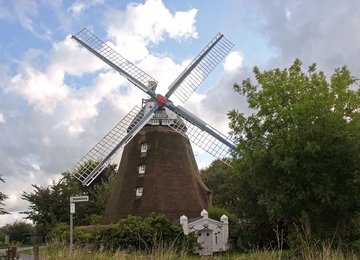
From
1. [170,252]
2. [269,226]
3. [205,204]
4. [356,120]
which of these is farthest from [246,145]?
[170,252]

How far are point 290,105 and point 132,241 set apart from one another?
12646 millimetres

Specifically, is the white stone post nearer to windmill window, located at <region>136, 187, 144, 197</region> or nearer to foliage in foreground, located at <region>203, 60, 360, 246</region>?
windmill window, located at <region>136, 187, 144, 197</region>

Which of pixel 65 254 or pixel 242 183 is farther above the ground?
pixel 242 183

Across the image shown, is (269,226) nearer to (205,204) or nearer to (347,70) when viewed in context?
(205,204)

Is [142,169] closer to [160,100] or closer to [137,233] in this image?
[160,100]

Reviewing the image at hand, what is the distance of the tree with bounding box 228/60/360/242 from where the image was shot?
20.9 m

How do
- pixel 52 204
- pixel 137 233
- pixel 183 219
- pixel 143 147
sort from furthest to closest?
1. pixel 52 204
2. pixel 143 147
3. pixel 183 219
4. pixel 137 233

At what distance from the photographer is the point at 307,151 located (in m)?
20.7

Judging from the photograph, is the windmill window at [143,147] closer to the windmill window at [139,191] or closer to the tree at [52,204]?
the windmill window at [139,191]

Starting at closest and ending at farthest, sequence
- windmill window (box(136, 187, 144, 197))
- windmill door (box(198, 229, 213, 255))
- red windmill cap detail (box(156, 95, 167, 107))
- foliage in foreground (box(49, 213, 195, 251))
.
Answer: foliage in foreground (box(49, 213, 195, 251)) < windmill door (box(198, 229, 213, 255)) < windmill window (box(136, 187, 144, 197)) < red windmill cap detail (box(156, 95, 167, 107))

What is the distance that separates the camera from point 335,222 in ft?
75.7

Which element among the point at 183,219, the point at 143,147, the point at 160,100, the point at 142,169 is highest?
the point at 160,100

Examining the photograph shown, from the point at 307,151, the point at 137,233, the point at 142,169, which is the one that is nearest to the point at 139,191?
the point at 142,169

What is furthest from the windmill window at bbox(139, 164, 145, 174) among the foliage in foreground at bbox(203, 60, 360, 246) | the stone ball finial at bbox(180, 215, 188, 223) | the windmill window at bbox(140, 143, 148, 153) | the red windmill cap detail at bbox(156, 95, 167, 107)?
the foliage in foreground at bbox(203, 60, 360, 246)
